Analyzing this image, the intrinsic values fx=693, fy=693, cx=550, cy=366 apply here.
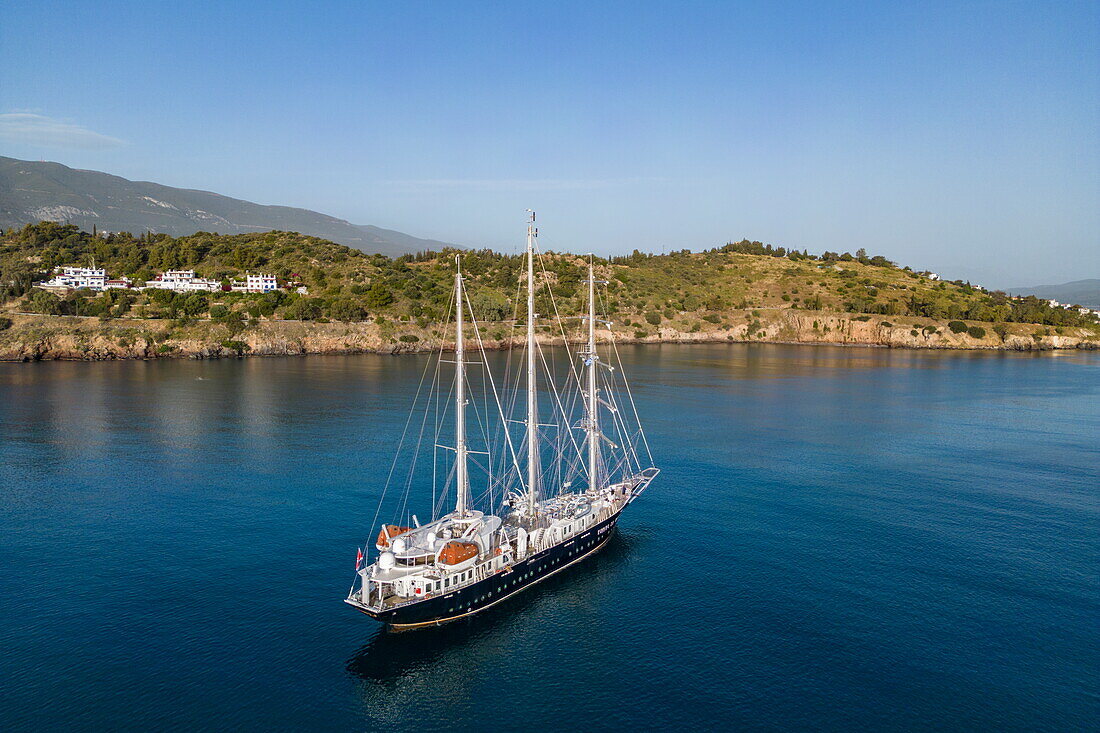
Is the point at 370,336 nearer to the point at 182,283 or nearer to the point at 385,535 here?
the point at 182,283

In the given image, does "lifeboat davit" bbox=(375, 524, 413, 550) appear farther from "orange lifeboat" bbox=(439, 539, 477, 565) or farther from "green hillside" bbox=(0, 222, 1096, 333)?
"green hillside" bbox=(0, 222, 1096, 333)

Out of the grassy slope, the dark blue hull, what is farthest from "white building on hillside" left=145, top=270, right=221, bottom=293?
the dark blue hull

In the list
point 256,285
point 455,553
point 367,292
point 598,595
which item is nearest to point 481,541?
point 455,553

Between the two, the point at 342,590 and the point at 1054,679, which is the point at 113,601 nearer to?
the point at 342,590

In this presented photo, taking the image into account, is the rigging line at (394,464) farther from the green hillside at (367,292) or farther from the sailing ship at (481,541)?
the green hillside at (367,292)

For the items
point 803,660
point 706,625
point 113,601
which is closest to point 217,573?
point 113,601

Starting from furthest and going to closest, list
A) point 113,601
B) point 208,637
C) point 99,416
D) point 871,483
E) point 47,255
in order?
point 47,255 < point 99,416 < point 871,483 < point 113,601 < point 208,637
